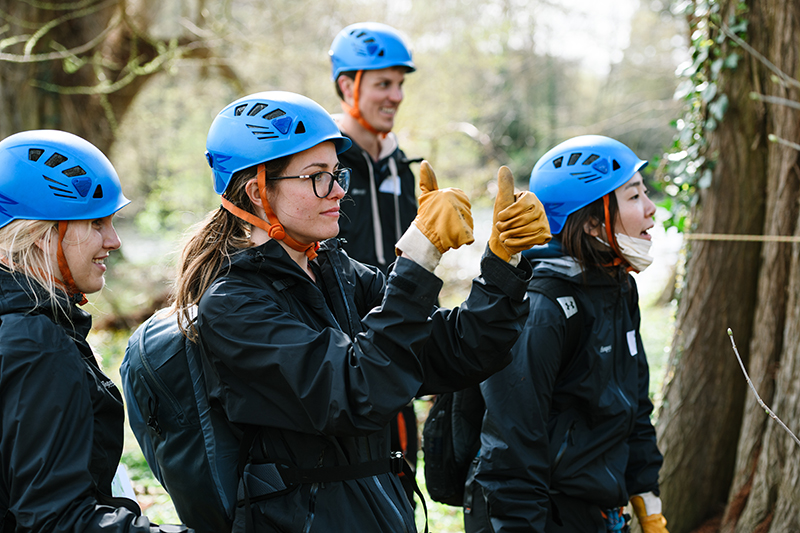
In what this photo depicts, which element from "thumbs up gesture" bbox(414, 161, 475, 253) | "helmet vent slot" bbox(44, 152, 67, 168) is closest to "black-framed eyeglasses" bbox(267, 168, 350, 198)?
"thumbs up gesture" bbox(414, 161, 475, 253)

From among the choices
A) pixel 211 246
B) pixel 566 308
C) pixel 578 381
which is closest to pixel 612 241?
pixel 566 308

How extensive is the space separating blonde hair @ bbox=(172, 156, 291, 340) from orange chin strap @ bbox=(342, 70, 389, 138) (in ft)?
7.28

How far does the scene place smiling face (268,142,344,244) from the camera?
6.50 ft

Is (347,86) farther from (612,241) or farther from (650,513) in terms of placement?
(650,513)

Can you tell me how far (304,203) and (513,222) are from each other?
628mm

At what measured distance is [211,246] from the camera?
6.62 ft

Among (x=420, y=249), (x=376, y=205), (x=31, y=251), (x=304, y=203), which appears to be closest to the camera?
(x=420, y=249)

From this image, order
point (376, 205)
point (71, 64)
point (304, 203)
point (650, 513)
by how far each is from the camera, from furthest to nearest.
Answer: point (71, 64)
point (376, 205)
point (650, 513)
point (304, 203)

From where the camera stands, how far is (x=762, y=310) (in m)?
3.58

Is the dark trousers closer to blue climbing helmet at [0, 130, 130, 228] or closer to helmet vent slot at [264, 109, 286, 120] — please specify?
helmet vent slot at [264, 109, 286, 120]

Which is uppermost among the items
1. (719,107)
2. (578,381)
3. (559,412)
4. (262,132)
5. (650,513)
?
(719,107)

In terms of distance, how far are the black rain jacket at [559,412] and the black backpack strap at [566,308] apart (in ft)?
0.06

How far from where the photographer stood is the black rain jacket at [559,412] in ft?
7.71

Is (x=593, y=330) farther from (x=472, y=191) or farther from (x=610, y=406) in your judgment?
(x=472, y=191)
